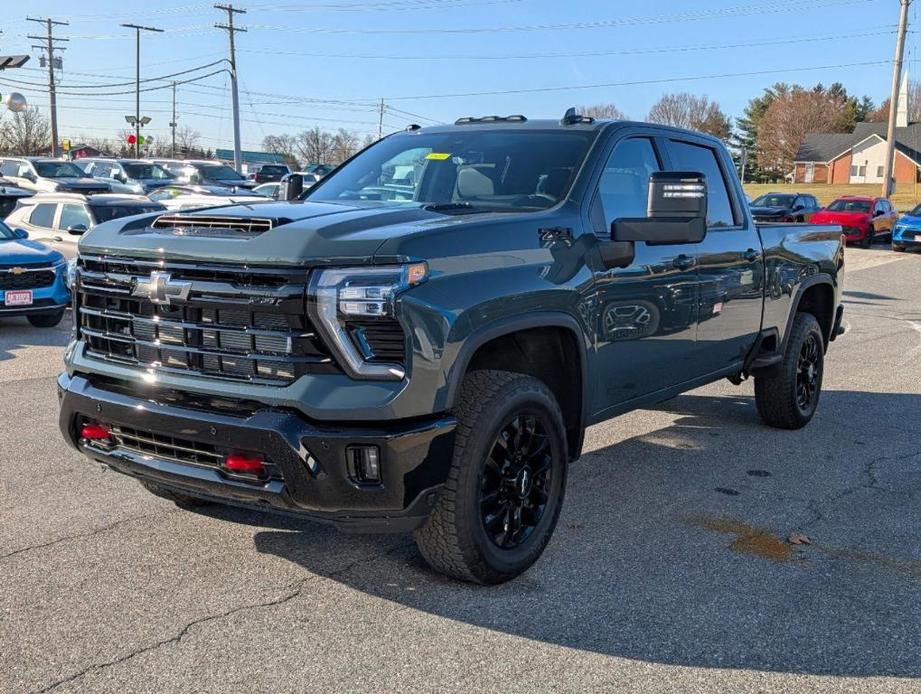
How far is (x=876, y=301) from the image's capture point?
16234 millimetres

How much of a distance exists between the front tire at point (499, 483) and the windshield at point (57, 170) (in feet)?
94.5

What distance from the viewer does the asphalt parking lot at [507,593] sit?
11.2ft

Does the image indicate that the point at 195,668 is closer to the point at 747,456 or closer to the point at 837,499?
the point at 837,499

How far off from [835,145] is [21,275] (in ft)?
308

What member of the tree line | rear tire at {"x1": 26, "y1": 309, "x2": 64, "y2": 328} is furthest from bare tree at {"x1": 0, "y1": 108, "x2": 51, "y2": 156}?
rear tire at {"x1": 26, "y1": 309, "x2": 64, "y2": 328}

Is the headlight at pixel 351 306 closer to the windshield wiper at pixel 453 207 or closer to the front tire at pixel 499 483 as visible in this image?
the front tire at pixel 499 483

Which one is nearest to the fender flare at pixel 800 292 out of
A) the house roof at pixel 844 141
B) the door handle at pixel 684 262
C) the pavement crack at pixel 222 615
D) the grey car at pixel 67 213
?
the door handle at pixel 684 262

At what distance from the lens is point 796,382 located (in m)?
7.00

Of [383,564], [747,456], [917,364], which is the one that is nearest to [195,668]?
[383,564]

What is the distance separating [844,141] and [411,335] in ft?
324

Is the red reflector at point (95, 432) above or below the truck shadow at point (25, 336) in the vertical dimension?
above

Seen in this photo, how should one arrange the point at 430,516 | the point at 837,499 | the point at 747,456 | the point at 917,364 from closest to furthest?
the point at 430,516 < the point at 837,499 < the point at 747,456 < the point at 917,364

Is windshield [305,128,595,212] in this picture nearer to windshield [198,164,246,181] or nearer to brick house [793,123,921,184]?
windshield [198,164,246,181]

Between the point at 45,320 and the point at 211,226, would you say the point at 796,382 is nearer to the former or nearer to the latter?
the point at 211,226
